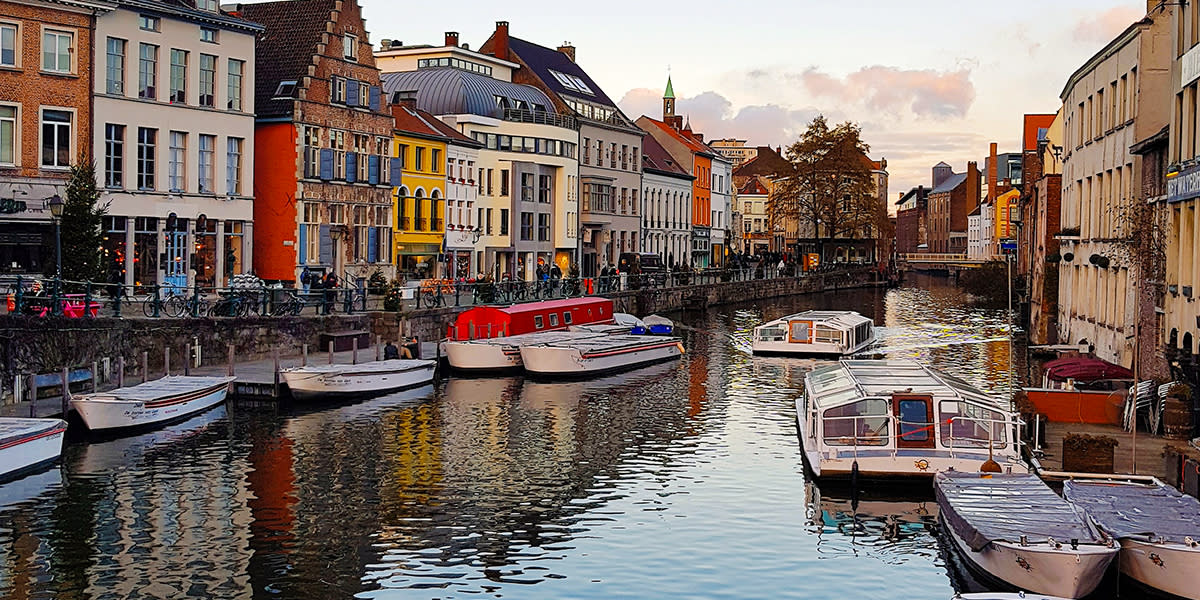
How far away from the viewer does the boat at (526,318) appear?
47.3 meters

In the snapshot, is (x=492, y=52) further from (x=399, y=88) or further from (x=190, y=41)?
(x=190, y=41)

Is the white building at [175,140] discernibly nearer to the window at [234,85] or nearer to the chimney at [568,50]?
the window at [234,85]

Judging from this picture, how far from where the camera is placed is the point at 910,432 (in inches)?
1006

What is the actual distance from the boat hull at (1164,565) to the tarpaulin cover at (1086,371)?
14.4 meters

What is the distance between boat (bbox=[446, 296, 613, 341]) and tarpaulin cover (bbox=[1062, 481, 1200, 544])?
28.3m

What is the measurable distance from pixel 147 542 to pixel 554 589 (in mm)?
6575

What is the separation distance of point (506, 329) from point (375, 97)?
16.3 metres

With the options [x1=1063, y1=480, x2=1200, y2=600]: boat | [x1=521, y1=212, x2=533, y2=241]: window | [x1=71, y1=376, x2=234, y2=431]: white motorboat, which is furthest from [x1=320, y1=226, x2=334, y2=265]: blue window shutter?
[x1=1063, y1=480, x2=1200, y2=600]: boat

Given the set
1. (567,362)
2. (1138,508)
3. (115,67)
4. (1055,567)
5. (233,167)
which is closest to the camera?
(1055,567)

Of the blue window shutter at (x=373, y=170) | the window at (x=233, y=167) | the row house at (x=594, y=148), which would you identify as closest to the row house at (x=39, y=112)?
the window at (x=233, y=167)

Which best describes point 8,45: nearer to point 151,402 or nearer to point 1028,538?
point 151,402

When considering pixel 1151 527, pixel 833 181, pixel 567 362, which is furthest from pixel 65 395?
pixel 833 181

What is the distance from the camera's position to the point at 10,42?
43.0 meters

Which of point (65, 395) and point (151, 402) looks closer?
point (65, 395)
